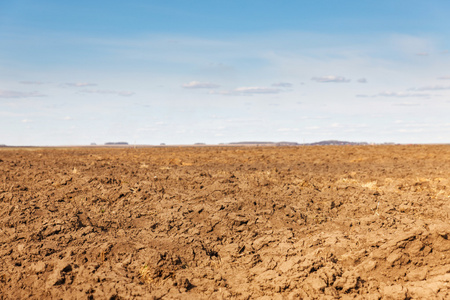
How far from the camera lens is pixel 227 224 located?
9.66 meters

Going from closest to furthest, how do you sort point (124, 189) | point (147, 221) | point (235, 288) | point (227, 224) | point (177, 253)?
point (235, 288), point (177, 253), point (227, 224), point (147, 221), point (124, 189)

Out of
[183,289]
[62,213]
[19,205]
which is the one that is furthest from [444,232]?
[19,205]

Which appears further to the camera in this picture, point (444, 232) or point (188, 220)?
point (188, 220)

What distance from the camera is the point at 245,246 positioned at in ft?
27.6

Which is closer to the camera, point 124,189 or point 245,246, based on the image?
point 245,246

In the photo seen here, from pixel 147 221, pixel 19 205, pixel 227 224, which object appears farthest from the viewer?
pixel 19 205

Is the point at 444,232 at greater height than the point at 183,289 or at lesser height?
greater

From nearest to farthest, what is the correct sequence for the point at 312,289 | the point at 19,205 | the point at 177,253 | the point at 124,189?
the point at 312,289, the point at 177,253, the point at 19,205, the point at 124,189

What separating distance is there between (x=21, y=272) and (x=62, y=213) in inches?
140

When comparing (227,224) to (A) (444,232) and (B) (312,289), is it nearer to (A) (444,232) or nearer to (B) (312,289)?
(B) (312,289)

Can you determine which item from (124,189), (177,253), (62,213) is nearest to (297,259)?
(177,253)

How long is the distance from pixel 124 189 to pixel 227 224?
4584mm

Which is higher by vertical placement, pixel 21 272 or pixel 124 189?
pixel 124 189

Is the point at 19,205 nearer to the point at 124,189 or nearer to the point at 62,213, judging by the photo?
the point at 62,213
